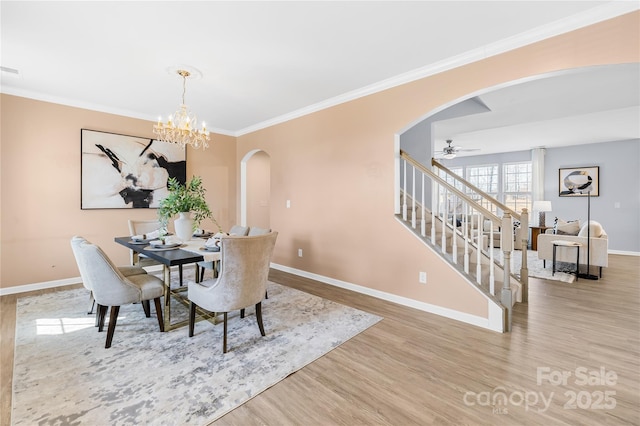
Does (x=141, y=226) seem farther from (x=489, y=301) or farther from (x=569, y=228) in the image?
(x=569, y=228)

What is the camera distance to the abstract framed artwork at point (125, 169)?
4180 mm

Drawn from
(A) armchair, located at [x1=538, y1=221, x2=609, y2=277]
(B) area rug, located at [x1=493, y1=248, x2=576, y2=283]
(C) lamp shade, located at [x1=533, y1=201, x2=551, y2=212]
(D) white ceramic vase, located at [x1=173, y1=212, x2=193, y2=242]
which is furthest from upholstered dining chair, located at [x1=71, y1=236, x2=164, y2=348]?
(C) lamp shade, located at [x1=533, y1=201, x2=551, y2=212]

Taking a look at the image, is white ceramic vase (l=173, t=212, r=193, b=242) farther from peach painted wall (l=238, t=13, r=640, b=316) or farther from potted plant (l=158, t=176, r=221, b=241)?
peach painted wall (l=238, t=13, r=640, b=316)

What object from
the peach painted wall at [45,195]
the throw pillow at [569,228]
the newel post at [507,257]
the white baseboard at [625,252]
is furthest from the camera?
the white baseboard at [625,252]

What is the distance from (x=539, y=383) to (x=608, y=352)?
38.2 inches

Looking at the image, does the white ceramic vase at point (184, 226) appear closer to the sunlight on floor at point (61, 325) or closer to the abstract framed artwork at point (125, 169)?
the sunlight on floor at point (61, 325)

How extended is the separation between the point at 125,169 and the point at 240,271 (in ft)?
11.6

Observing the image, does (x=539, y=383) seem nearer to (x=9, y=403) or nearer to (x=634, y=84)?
(x=9, y=403)

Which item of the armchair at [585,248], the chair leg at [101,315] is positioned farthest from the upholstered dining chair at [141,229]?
the armchair at [585,248]

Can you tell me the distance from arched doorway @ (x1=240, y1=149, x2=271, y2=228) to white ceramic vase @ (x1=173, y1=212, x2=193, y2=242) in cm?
268

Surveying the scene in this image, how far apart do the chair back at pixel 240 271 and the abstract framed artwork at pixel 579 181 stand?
28.0 feet

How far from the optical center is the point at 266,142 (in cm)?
516

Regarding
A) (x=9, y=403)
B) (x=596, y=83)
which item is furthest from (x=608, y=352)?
(x=9, y=403)

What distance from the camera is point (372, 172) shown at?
360 centimetres
